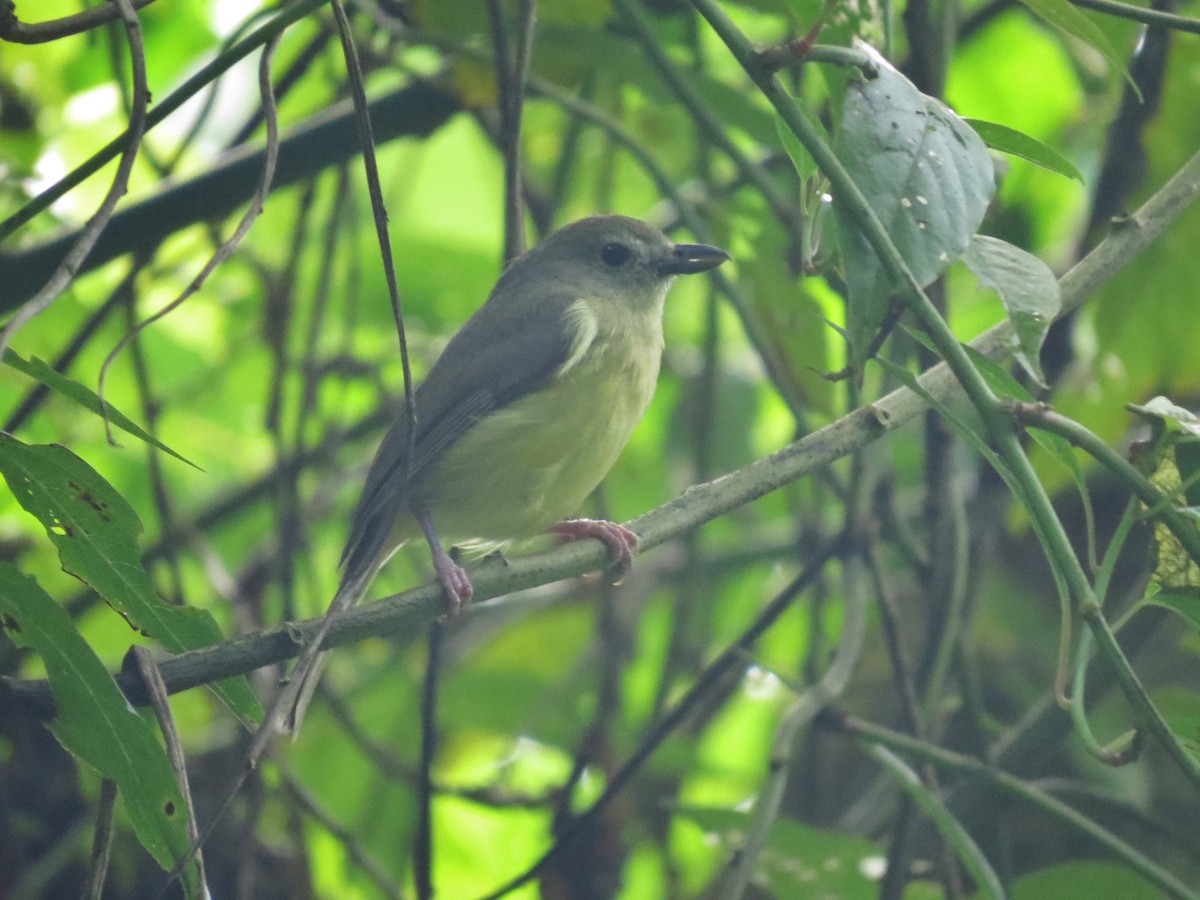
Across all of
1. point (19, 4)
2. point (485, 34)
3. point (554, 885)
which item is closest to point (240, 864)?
point (554, 885)

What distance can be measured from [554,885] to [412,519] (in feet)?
3.61

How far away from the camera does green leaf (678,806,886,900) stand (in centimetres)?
289

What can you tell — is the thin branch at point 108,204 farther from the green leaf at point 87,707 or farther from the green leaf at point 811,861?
the green leaf at point 811,861

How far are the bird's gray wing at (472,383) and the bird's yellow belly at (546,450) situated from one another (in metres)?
0.05

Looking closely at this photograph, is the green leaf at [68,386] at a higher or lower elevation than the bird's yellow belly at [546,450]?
higher

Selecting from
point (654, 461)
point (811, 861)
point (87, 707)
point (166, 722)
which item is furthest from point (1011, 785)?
point (654, 461)

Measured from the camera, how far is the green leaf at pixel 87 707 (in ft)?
5.51

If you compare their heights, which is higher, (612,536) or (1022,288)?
(1022,288)

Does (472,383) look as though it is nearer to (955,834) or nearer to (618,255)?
(618,255)

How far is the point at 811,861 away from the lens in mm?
2914

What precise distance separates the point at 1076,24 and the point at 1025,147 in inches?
6.9

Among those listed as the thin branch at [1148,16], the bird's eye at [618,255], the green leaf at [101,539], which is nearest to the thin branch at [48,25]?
the green leaf at [101,539]

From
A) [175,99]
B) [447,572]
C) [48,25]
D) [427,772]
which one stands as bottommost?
[427,772]

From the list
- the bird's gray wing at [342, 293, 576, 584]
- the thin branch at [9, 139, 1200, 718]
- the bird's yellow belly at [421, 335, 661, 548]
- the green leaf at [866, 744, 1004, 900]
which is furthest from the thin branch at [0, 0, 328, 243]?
the green leaf at [866, 744, 1004, 900]
